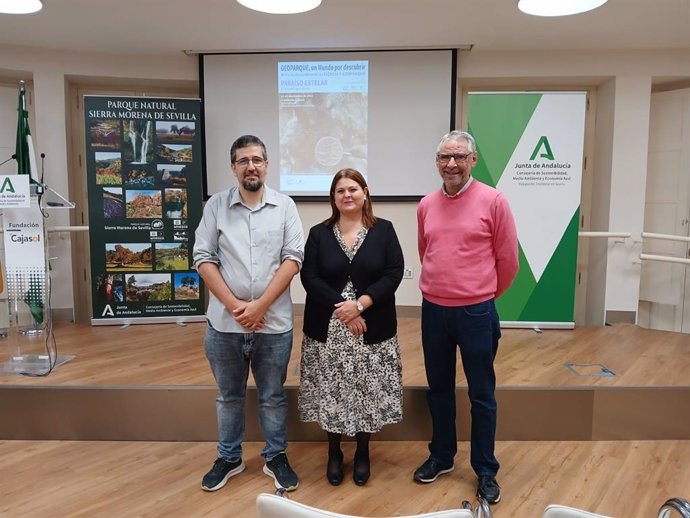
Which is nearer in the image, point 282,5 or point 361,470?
point 361,470

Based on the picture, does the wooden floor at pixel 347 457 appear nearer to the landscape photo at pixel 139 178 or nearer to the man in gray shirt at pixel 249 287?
the man in gray shirt at pixel 249 287

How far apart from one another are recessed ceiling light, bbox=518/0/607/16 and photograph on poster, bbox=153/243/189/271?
3155 millimetres

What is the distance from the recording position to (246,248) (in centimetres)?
209

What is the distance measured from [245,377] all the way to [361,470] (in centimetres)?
69

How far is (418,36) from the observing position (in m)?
3.96

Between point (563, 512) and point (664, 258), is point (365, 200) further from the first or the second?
point (664, 258)

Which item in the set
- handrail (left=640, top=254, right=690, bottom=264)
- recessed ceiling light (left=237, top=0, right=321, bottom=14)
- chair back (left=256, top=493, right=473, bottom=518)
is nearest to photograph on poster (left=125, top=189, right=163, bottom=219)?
recessed ceiling light (left=237, top=0, right=321, bottom=14)

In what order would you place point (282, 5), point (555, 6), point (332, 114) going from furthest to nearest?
point (332, 114)
point (555, 6)
point (282, 5)

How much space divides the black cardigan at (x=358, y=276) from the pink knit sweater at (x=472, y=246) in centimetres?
19

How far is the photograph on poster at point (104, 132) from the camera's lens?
156 inches

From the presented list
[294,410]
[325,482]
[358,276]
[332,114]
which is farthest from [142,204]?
[325,482]

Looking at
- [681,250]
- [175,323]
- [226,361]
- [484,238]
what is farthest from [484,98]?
[175,323]

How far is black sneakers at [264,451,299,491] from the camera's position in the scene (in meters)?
2.18

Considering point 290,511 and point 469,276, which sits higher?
point 469,276
